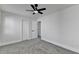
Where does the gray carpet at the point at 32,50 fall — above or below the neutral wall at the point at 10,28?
below

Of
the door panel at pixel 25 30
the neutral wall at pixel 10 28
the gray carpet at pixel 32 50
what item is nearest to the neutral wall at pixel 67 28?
the gray carpet at pixel 32 50

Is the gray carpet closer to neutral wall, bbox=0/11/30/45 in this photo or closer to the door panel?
neutral wall, bbox=0/11/30/45

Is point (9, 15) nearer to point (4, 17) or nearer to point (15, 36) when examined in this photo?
point (4, 17)

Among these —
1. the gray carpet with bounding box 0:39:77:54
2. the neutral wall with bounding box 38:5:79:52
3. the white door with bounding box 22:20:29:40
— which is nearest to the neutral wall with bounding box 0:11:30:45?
the white door with bounding box 22:20:29:40

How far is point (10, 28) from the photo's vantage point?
16.0ft

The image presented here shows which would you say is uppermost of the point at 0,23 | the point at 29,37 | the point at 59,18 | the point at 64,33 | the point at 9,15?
the point at 9,15

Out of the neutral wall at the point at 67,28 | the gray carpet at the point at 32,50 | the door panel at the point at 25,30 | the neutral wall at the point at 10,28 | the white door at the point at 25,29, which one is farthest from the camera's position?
the door panel at the point at 25,30

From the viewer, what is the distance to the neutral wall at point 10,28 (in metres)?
4.36

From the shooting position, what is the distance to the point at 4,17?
4.42 meters

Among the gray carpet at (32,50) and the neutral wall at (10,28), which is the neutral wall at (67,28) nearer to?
the gray carpet at (32,50)

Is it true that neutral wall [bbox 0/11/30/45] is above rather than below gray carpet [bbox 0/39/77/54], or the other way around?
above

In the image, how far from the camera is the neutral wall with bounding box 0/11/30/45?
4.36 meters
